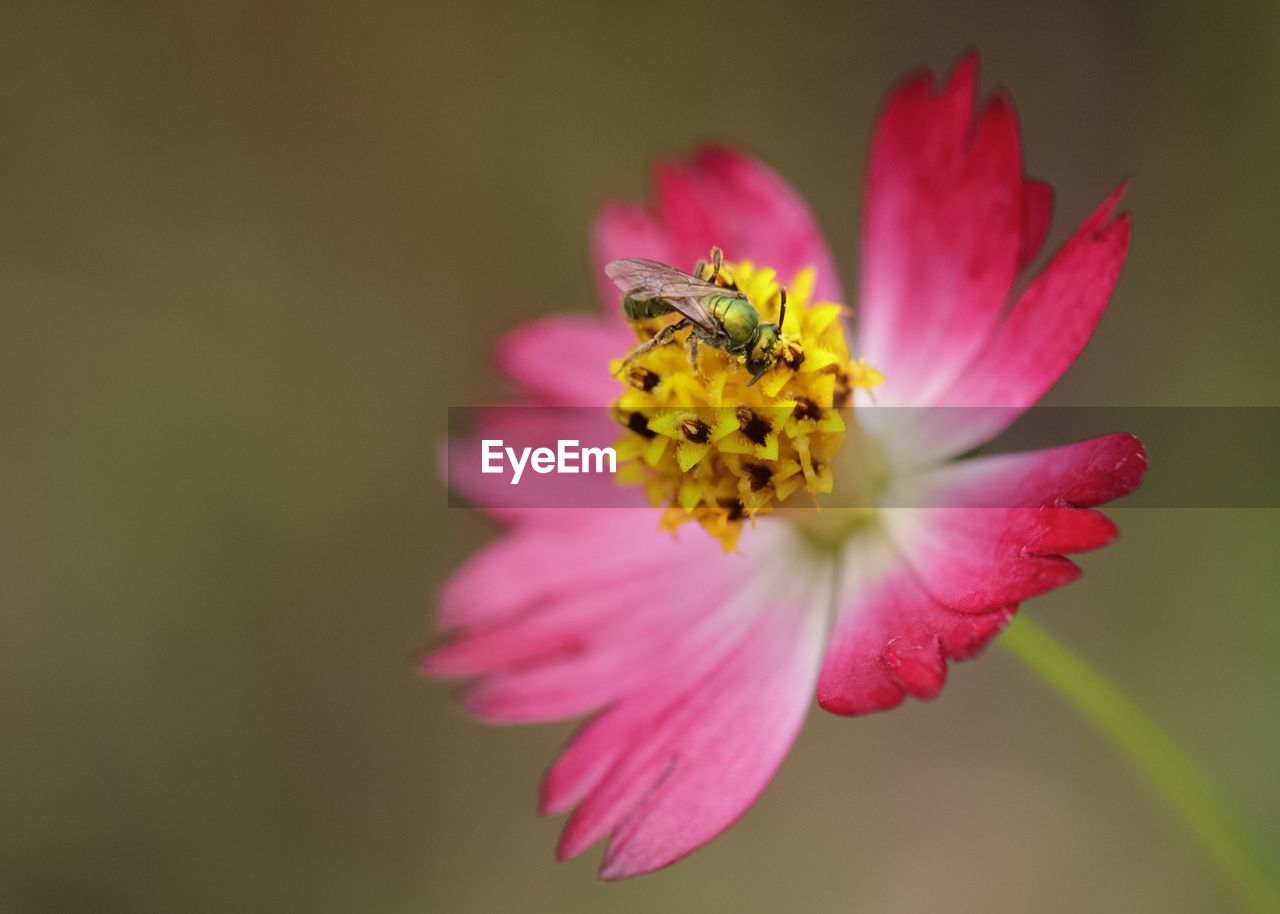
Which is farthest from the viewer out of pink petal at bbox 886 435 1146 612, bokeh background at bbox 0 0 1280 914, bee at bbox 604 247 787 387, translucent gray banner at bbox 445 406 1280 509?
bokeh background at bbox 0 0 1280 914

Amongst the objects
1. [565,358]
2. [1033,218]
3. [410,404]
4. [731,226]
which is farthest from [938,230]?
[410,404]

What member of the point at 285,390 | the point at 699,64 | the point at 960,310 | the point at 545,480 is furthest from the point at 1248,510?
the point at 285,390

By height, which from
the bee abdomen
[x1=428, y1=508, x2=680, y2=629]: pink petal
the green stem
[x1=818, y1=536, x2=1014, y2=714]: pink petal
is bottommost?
the green stem

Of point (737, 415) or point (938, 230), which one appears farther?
point (938, 230)

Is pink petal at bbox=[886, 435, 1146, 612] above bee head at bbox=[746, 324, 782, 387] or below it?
below

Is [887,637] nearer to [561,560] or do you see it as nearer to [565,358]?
[561,560]

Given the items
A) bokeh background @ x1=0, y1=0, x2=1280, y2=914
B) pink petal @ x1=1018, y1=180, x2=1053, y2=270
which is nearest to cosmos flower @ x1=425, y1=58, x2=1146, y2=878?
pink petal @ x1=1018, y1=180, x2=1053, y2=270

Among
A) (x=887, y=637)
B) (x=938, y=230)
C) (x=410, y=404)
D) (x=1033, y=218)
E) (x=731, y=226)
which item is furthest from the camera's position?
(x=410, y=404)

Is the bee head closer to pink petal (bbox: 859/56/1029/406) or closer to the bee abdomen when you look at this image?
the bee abdomen
